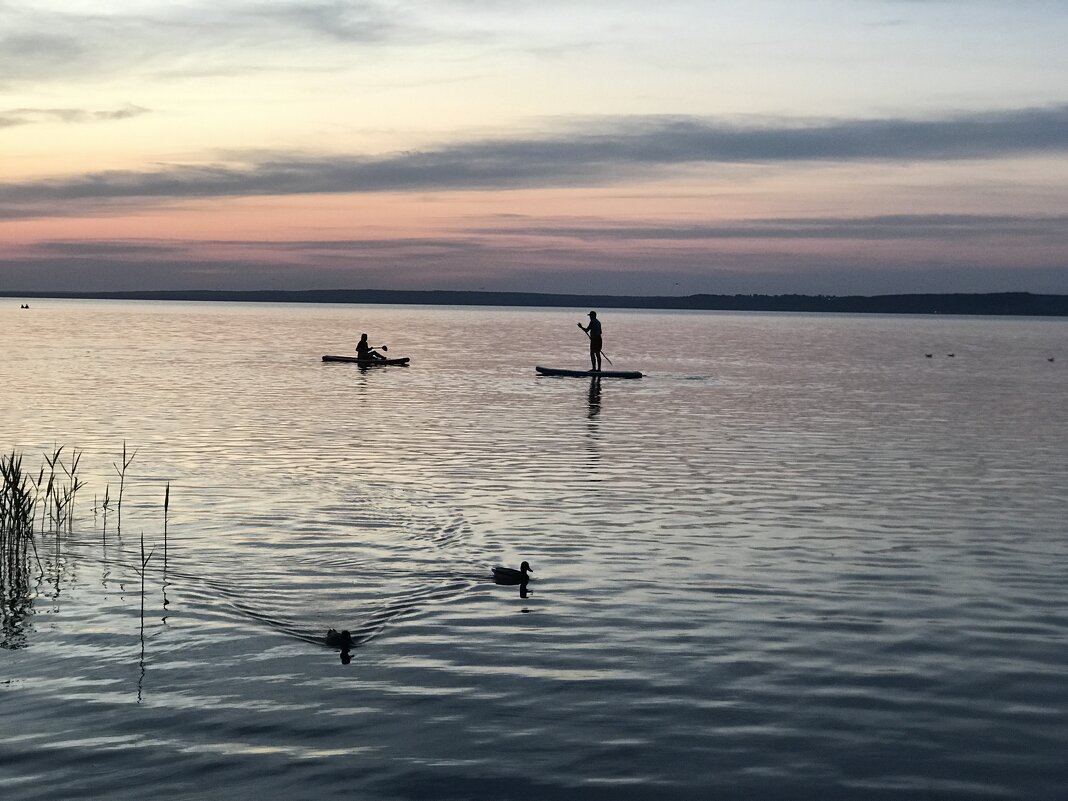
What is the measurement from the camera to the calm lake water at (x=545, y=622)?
9.03 metres

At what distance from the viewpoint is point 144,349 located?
7831cm

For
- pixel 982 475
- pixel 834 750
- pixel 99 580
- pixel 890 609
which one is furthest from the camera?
pixel 982 475

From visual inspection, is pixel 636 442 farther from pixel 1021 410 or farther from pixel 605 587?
pixel 1021 410

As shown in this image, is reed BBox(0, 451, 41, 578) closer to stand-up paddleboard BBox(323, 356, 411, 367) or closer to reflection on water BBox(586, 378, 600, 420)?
reflection on water BBox(586, 378, 600, 420)

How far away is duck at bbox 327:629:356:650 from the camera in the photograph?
11.9m

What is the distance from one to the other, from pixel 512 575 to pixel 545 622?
1.60m

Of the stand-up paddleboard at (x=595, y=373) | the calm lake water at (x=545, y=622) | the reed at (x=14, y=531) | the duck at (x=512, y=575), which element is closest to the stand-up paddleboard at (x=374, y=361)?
the stand-up paddleboard at (x=595, y=373)

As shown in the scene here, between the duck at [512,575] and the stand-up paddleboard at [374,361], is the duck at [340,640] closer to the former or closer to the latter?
the duck at [512,575]

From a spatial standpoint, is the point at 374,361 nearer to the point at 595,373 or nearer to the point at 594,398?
the point at 595,373

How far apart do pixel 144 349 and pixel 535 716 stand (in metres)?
73.5

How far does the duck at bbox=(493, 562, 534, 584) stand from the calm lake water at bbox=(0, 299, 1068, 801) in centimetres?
21

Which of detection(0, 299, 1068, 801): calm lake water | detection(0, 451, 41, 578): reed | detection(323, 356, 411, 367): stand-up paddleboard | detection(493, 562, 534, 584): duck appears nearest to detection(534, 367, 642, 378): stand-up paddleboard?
detection(323, 356, 411, 367): stand-up paddleboard

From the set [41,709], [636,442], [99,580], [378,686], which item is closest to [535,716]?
[378,686]

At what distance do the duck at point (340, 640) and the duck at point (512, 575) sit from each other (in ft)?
9.64
